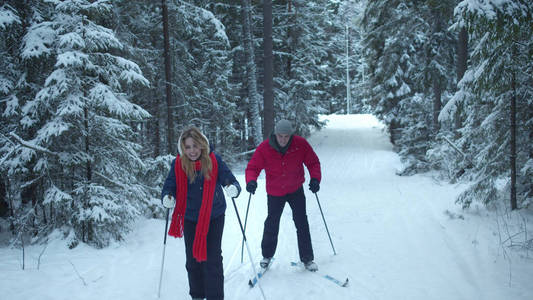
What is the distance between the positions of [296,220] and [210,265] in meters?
1.85

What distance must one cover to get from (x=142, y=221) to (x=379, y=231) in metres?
5.26

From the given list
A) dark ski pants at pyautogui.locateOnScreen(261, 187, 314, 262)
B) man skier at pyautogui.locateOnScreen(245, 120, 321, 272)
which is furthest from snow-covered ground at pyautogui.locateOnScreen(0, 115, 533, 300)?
man skier at pyautogui.locateOnScreen(245, 120, 321, 272)

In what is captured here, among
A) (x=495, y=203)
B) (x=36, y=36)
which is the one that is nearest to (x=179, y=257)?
(x=36, y=36)

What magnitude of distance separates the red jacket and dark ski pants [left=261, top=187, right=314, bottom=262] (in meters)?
0.12

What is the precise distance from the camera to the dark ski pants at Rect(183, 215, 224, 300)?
146 inches

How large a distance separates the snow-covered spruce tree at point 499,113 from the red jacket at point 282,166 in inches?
131

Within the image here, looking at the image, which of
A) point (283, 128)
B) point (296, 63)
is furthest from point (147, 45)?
point (296, 63)

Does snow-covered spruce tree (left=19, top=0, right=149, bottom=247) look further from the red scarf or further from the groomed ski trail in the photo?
the groomed ski trail

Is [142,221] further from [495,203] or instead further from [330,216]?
[495,203]

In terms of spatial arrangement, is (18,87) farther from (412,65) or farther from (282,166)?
(412,65)

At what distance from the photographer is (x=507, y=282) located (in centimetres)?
444

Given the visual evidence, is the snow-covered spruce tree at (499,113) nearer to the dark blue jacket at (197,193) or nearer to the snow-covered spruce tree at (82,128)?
the dark blue jacket at (197,193)

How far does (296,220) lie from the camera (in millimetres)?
5184

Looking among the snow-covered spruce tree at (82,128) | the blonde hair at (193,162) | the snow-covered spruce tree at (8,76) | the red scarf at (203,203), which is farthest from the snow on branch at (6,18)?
the red scarf at (203,203)
